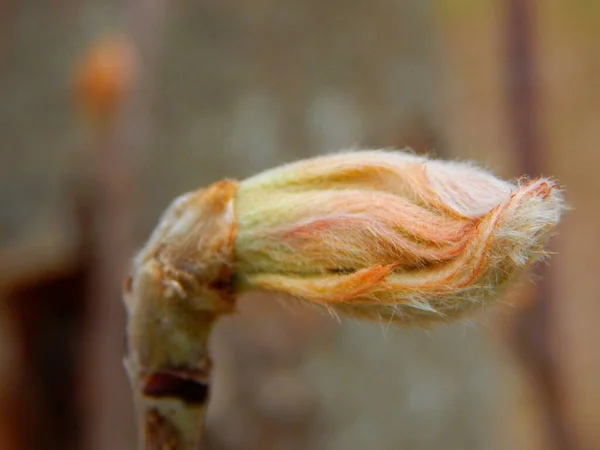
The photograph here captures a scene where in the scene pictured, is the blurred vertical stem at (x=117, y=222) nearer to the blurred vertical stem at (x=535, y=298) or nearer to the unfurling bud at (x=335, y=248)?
the blurred vertical stem at (x=535, y=298)

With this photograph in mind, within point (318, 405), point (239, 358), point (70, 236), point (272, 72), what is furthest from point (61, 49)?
point (318, 405)

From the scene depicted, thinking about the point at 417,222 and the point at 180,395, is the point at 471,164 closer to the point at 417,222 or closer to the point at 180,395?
the point at 417,222

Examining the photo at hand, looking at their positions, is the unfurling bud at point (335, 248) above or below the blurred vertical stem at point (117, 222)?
above

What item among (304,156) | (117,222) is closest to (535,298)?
(304,156)

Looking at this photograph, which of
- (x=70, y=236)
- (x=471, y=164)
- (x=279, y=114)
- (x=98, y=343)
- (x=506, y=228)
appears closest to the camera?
(x=506, y=228)

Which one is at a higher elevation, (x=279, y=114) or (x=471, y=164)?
(x=471, y=164)

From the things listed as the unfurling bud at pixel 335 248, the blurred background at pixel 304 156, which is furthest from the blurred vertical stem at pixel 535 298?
the unfurling bud at pixel 335 248
